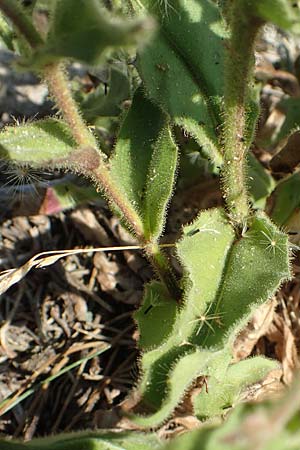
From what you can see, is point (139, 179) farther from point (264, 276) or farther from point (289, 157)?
point (289, 157)

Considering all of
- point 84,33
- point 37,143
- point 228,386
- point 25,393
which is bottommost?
point 25,393

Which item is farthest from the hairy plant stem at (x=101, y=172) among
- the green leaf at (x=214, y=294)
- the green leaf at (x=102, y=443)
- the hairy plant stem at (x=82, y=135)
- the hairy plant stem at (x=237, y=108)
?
the green leaf at (x=102, y=443)

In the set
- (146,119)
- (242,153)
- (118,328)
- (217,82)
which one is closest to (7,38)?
(146,119)

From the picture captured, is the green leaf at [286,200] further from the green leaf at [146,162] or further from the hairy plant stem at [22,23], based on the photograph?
the hairy plant stem at [22,23]

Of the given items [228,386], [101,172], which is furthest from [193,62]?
[228,386]

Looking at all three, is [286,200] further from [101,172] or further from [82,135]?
[82,135]

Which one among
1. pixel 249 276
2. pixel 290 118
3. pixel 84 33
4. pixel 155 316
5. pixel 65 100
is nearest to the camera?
pixel 84 33

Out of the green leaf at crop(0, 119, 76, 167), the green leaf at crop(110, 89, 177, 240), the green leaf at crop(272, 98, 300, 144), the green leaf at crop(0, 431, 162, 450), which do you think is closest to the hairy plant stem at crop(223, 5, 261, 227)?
the green leaf at crop(110, 89, 177, 240)
